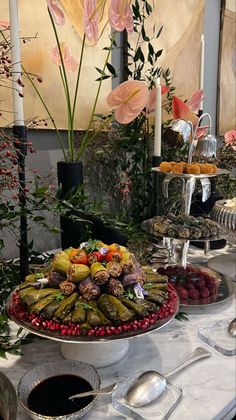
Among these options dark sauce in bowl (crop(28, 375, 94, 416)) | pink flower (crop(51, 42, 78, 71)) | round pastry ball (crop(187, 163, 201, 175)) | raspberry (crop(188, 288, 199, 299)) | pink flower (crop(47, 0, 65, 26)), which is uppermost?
pink flower (crop(47, 0, 65, 26))

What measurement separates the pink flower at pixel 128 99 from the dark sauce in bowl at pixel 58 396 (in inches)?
24.6

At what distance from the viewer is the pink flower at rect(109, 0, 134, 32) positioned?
0.85m

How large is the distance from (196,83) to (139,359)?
132cm

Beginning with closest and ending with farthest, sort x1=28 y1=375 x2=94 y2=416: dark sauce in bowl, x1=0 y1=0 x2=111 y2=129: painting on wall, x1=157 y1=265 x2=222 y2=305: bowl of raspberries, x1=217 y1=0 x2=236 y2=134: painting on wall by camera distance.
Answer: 1. x1=28 y1=375 x2=94 y2=416: dark sauce in bowl
2. x1=157 y1=265 x2=222 y2=305: bowl of raspberries
3. x1=0 y1=0 x2=111 y2=129: painting on wall
4. x1=217 y1=0 x2=236 y2=134: painting on wall

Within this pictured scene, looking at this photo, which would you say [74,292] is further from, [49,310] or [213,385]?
[213,385]

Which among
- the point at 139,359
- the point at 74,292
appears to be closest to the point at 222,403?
the point at 139,359

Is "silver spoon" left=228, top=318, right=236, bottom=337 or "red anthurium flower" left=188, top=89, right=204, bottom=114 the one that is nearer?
"silver spoon" left=228, top=318, right=236, bottom=337

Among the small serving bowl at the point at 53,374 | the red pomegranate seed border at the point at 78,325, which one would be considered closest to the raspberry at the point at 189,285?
the red pomegranate seed border at the point at 78,325

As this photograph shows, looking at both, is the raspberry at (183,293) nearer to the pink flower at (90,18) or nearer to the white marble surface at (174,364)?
the white marble surface at (174,364)

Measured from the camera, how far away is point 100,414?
504 millimetres

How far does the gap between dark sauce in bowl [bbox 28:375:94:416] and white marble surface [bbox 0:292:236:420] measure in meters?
0.03

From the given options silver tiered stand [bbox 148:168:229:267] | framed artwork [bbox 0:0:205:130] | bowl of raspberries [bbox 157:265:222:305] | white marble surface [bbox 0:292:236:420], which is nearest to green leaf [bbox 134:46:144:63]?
framed artwork [bbox 0:0:205:130]

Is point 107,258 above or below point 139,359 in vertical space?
above

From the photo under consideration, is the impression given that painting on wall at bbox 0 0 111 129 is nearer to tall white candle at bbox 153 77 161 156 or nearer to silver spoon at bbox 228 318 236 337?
tall white candle at bbox 153 77 161 156
